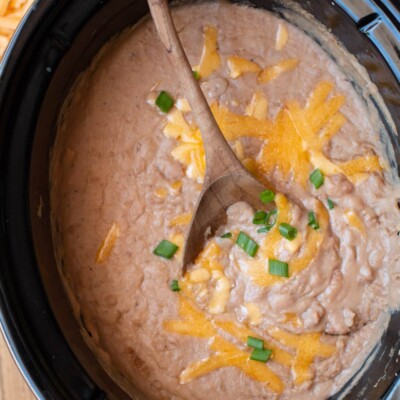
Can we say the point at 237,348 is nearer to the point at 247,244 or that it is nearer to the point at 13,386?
the point at 247,244

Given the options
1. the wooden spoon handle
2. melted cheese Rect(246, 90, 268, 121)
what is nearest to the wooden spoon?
the wooden spoon handle

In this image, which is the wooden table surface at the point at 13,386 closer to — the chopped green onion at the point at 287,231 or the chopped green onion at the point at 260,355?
the chopped green onion at the point at 260,355

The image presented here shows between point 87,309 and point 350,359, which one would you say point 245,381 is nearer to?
point 350,359

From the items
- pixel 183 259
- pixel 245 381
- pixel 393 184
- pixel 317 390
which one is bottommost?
pixel 317 390

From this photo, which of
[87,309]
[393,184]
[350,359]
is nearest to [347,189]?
[393,184]

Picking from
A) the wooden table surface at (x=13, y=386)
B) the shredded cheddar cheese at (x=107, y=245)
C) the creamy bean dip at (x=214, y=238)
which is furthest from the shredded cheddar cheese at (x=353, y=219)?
the wooden table surface at (x=13, y=386)

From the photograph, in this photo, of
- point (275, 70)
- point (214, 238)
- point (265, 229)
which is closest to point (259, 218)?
point (265, 229)
